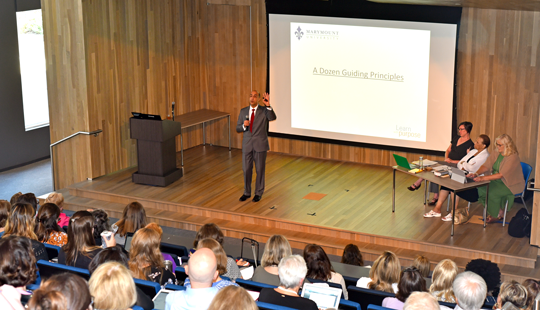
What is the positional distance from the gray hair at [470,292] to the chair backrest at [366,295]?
609 mm

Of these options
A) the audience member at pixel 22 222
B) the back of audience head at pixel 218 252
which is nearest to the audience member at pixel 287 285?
the back of audience head at pixel 218 252

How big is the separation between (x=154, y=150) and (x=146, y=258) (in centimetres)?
470

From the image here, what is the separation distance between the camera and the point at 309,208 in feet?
26.7

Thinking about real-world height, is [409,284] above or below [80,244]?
below

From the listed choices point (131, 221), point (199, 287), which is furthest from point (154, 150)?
point (199, 287)

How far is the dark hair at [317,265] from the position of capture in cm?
474

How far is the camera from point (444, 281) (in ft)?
14.1

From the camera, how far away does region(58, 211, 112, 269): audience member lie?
4.58 meters

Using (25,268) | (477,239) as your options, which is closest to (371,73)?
(477,239)

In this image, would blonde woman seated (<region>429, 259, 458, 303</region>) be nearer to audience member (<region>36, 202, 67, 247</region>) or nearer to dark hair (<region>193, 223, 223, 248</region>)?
dark hair (<region>193, 223, 223, 248</region>)

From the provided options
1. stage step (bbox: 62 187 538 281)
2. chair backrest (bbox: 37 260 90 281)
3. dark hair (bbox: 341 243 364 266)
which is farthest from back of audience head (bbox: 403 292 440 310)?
stage step (bbox: 62 187 538 281)

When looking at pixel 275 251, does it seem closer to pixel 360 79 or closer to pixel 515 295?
pixel 515 295

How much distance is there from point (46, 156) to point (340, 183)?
556cm

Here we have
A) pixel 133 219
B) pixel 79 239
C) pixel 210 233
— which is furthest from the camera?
pixel 133 219
